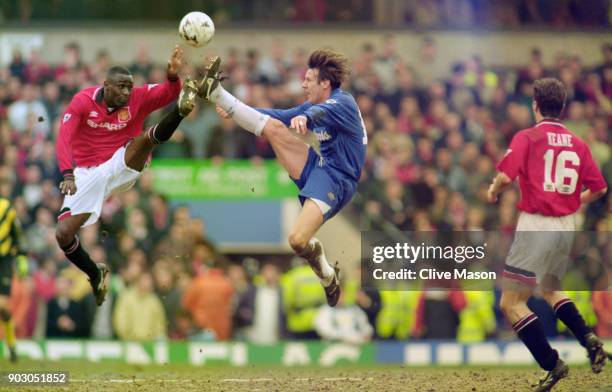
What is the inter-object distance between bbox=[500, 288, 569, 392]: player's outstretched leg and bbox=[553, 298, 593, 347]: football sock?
331 millimetres

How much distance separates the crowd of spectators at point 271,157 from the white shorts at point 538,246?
16.6 feet

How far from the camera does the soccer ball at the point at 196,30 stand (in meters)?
11.8

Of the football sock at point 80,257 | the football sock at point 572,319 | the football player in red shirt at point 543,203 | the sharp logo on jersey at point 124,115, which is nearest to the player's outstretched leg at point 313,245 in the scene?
the football player in red shirt at point 543,203

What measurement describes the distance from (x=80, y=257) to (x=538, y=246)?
4.31 metres

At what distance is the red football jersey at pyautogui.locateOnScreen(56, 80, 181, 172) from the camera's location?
12.0 m

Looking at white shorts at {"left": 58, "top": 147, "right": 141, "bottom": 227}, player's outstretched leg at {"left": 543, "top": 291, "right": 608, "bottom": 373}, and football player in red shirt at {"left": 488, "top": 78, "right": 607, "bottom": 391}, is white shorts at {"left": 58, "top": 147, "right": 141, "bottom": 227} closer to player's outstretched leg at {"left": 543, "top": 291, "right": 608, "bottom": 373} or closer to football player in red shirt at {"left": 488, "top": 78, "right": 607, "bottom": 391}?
football player in red shirt at {"left": 488, "top": 78, "right": 607, "bottom": 391}

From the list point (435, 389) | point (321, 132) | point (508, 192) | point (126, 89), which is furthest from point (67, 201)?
point (508, 192)

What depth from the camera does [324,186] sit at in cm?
1180

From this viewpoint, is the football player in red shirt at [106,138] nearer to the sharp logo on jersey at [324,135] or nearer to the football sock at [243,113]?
the football sock at [243,113]

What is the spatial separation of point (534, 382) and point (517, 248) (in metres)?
1.74

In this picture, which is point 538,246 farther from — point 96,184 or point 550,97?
point 96,184

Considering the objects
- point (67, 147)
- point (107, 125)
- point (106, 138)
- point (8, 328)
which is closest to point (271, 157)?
point (8, 328)

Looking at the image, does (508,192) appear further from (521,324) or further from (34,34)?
(34,34)

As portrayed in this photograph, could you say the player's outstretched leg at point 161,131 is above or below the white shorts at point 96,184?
above
